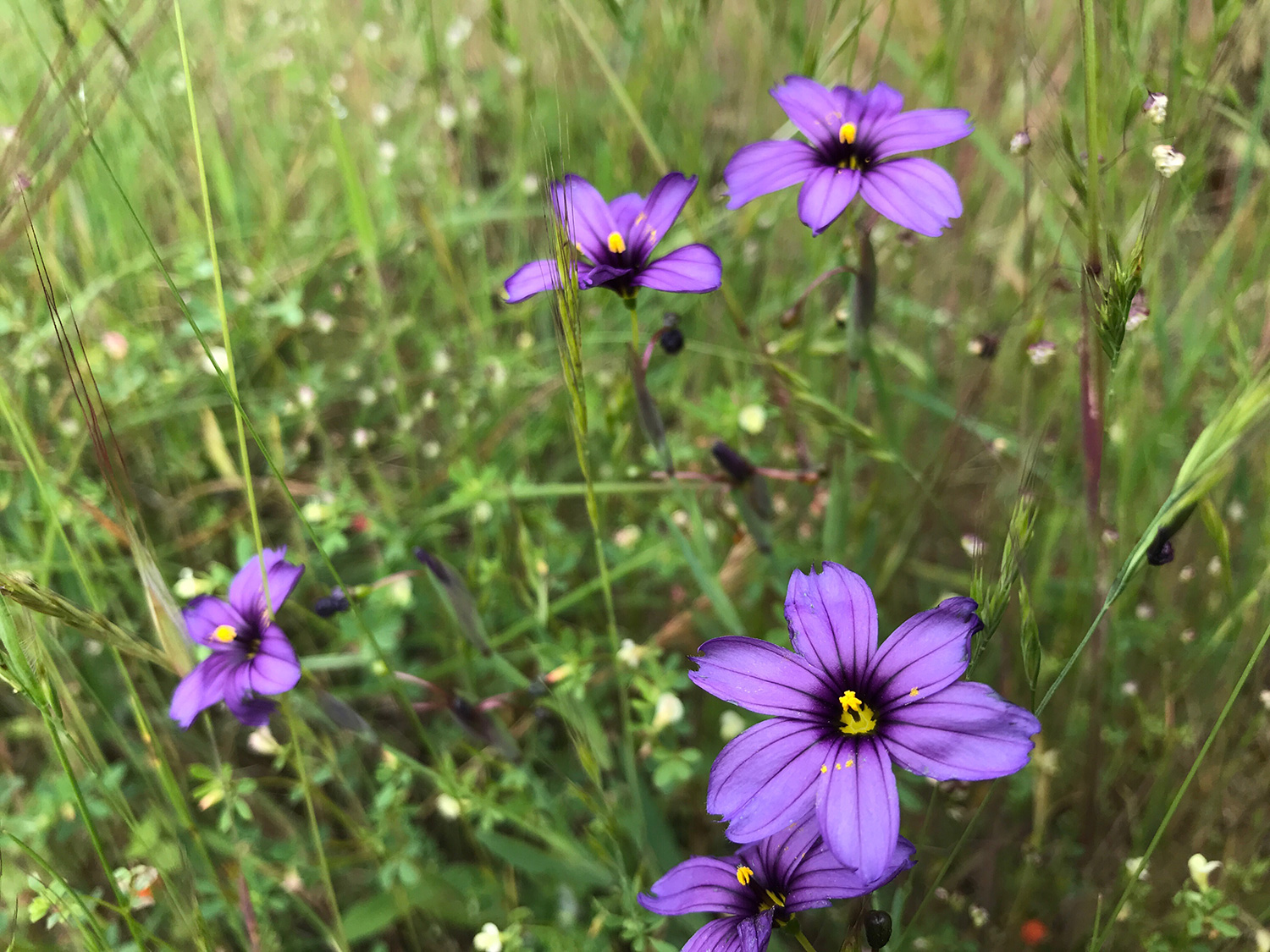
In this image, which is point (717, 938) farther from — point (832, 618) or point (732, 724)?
point (732, 724)

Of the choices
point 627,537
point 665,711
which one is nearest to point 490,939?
point 665,711

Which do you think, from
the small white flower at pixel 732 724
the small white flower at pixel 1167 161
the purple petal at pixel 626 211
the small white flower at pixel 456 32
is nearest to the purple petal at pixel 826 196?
the purple petal at pixel 626 211

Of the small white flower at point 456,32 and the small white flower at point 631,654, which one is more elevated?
the small white flower at point 456,32

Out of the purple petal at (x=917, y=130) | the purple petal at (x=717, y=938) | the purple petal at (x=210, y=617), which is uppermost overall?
the purple petal at (x=917, y=130)

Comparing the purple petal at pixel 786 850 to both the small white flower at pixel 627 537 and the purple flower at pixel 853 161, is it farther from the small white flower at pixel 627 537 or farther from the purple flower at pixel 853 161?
the small white flower at pixel 627 537

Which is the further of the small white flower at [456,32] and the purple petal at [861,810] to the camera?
the small white flower at [456,32]

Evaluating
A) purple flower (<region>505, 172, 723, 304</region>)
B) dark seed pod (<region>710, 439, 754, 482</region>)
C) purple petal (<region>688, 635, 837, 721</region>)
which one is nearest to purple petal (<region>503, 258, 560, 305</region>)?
purple flower (<region>505, 172, 723, 304</region>)

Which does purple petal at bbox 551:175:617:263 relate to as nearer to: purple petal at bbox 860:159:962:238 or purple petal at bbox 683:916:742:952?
purple petal at bbox 860:159:962:238

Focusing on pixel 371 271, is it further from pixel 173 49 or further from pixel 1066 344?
pixel 1066 344
